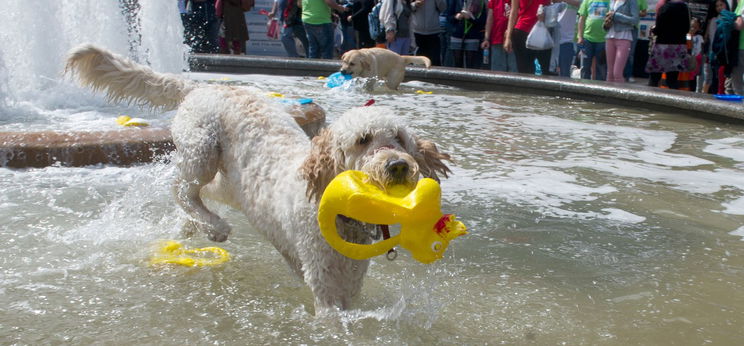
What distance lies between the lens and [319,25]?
1373 cm

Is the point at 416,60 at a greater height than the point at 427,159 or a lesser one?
greater

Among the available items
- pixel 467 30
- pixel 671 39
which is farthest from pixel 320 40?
pixel 671 39

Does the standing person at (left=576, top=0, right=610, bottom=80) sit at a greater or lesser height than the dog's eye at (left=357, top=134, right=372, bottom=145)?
greater

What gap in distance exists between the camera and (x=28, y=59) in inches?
381

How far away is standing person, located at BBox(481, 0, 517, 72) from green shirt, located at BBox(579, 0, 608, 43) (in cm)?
124

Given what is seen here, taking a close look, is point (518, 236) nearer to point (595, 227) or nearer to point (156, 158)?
point (595, 227)

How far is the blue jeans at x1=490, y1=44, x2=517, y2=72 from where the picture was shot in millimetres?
12562

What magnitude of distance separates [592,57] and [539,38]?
1218 mm

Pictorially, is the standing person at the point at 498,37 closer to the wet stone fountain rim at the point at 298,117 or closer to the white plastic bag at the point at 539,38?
the wet stone fountain rim at the point at 298,117

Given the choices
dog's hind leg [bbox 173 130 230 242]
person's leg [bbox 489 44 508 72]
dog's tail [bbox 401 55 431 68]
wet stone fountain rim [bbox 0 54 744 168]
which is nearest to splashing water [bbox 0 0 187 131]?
wet stone fountain rim [bbox 0 54 744 168]

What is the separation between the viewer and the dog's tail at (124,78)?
479 centimetres

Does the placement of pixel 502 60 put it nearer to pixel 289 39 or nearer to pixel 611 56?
pixel 611 56

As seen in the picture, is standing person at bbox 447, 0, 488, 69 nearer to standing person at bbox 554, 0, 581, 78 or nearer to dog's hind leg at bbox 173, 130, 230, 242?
standing person at bbox 554, 0, 581, 78

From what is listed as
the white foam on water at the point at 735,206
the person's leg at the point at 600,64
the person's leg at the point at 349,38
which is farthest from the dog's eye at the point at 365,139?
the person's leg at the point at 349,38
